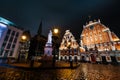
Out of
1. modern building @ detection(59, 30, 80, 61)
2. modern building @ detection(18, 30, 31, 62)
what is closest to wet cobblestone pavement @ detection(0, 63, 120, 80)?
modern building @ detection(18, 30, 31, 62)

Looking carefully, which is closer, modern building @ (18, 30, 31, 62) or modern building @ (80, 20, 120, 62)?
modern building @ (18, 30, 31, 62)

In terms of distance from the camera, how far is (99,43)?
27.3 m

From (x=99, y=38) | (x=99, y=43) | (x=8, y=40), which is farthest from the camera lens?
(x=8, y=40)

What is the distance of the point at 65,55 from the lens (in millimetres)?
38094

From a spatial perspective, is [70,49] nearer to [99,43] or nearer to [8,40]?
[99,43]

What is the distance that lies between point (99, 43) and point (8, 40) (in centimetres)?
4143

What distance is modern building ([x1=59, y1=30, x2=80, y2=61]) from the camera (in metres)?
34.1

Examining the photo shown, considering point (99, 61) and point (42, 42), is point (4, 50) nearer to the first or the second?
point (42, 42)

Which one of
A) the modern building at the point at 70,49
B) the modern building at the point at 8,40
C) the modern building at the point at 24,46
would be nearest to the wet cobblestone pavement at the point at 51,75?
the modern building at the point at 24,46

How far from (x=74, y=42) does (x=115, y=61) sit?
17244 mm

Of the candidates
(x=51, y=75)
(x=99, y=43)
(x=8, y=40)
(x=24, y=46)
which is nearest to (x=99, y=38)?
(x=99, y=43)

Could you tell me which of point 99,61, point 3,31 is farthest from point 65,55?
point 3,31

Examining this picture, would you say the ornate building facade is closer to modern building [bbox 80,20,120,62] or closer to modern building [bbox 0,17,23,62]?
modern building [bbox 80,20,120,62]

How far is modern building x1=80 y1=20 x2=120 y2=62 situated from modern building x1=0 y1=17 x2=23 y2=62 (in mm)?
33952
